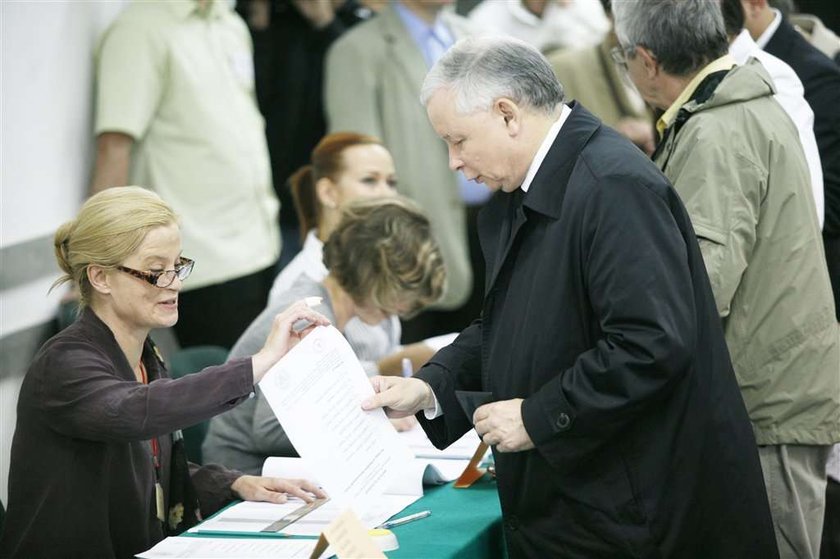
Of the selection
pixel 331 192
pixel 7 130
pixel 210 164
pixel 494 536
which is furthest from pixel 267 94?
pixel 494 536

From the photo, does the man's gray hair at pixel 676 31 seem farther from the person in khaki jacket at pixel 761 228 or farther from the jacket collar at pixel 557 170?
the jacket collar at pixel 557 170

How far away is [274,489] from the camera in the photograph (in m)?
3.02

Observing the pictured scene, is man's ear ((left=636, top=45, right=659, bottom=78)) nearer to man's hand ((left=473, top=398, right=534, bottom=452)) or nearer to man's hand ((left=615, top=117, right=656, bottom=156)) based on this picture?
man's hand ((left=473, top=398, right=534, bottom=452))

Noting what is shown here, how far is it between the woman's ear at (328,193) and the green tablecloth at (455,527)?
76.4 inches

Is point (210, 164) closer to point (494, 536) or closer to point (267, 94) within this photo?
point (267, 94)

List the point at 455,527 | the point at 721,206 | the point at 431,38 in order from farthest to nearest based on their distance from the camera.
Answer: the point at 431,38
the point at 721,206
the point at 455,527

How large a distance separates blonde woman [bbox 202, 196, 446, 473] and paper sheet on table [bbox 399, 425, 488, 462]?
38cm

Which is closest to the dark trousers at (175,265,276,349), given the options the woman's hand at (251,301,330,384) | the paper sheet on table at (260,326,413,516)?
the woman's hand at (251,301,330,384)

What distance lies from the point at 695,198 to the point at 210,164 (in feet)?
9.04

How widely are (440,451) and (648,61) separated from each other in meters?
1.17

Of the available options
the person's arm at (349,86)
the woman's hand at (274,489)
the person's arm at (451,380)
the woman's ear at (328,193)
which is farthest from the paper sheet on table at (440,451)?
the person's arm at (349,86)

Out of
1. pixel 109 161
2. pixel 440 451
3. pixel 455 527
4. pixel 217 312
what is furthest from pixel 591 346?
pixel 217 312

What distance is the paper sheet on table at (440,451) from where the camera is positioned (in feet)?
11.0

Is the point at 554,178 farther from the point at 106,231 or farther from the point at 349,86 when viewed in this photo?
the point at 349,86
